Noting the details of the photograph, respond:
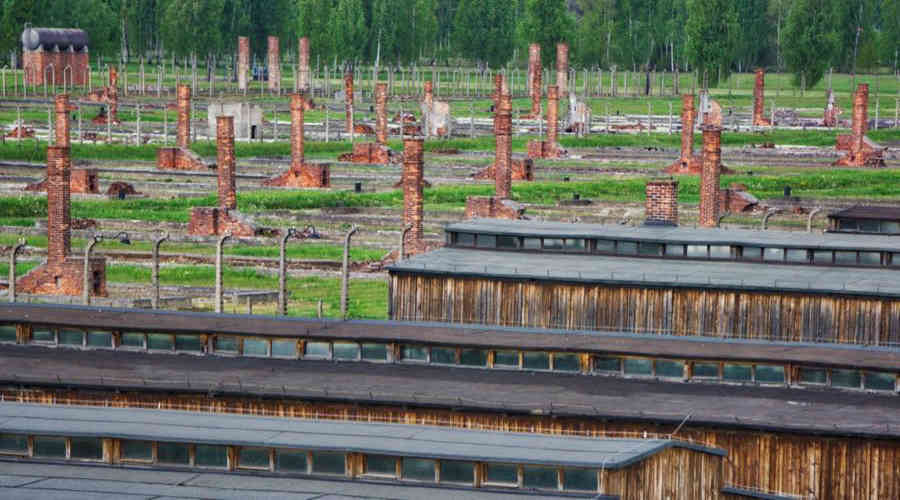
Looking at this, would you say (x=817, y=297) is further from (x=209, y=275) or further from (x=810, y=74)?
(x=810, y=74)

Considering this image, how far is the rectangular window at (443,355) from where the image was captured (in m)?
29.7

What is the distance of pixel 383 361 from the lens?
29.9m

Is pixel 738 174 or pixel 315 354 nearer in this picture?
pixel 315 354

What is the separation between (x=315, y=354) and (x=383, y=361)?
1181mm

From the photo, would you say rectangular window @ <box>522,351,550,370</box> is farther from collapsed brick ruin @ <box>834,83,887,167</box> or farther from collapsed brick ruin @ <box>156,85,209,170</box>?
collapsed brick ruin @ <box>834,83,887,167</box>

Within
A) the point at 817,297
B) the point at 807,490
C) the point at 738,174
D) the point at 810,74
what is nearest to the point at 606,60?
the point at 810,74

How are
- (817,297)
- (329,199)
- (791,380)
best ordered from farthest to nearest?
(329,199) < (817,297) < (791,380)

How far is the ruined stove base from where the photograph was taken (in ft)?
140

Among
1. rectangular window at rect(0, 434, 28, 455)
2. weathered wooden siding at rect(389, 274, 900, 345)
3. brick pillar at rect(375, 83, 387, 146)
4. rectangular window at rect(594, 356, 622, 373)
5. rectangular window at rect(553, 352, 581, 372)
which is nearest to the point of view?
rectangular window at rect(0, 434, 28, 455)

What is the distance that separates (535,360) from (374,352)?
9.01ft

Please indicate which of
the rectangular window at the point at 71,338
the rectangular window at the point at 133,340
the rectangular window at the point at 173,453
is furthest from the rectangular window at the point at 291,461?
the rectangular window at the point at 71,338

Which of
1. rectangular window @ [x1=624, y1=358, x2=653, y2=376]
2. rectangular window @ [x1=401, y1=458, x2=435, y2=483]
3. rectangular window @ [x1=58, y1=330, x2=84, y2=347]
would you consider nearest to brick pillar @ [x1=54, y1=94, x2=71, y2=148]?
rectangular window @ [x1=58, y1=330, x2=84, y2=347]

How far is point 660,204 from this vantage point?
42500 mm

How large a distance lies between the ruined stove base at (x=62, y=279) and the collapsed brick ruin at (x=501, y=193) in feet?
42.3
